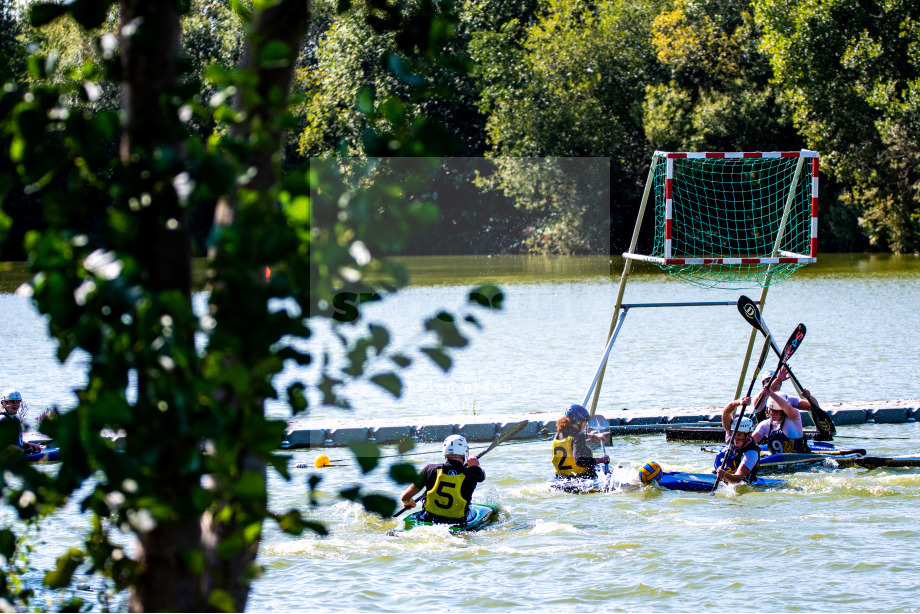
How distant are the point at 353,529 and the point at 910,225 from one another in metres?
36.0

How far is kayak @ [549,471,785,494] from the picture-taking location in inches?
424

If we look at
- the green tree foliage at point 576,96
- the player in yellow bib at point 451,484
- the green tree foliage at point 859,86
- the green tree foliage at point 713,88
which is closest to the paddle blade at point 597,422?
the player in yellow bib at point 451,484

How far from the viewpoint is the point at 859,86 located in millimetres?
38031

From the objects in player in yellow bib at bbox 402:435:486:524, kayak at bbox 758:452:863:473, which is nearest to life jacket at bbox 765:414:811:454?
kayak at bbox 758:452:863:473

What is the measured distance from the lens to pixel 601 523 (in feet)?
32.0

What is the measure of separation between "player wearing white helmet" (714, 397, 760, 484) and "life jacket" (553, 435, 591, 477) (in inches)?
53.6

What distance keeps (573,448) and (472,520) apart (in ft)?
6.02

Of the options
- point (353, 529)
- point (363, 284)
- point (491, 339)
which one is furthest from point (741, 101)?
point (363, 284)

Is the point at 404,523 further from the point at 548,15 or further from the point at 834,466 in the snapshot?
the point at 548,15

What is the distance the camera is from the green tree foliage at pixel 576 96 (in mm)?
46094

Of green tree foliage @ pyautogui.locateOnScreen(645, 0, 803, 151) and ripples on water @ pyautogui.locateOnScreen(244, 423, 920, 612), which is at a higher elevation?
green tree foliage @ pyautogui.locateOnScreen(645, 0, 803, 151)

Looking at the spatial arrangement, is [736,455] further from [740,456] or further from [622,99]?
[622,99]

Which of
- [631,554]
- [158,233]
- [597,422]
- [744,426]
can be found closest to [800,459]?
[744,426]

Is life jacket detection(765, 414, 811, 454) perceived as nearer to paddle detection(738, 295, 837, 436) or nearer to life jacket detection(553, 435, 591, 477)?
paddle detection(738, 295, 837, 436)
